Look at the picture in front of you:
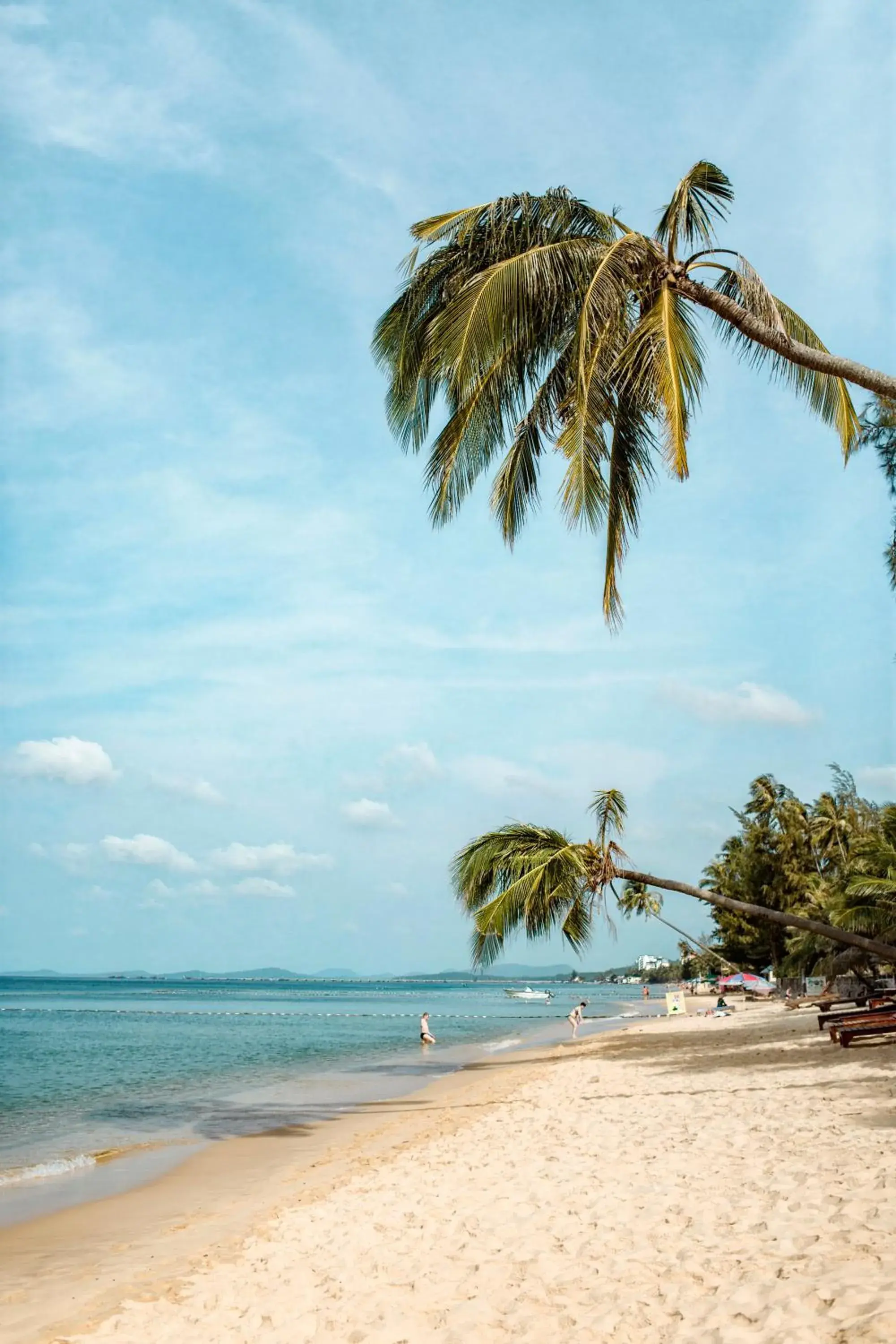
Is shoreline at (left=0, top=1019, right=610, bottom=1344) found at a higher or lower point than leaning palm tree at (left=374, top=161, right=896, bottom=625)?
lower

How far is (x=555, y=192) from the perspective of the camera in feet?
29.1

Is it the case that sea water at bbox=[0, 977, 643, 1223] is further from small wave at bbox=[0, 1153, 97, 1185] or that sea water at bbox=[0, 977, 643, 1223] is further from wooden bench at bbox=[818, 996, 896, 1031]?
wooden bench at bbox=[818, 996, 896, 1031]

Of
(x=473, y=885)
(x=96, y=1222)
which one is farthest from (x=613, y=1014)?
(x=96, y=1222)

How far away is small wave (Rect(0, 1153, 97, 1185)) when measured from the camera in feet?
38.4

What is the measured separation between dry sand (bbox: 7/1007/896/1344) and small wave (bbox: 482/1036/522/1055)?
17.8 meters

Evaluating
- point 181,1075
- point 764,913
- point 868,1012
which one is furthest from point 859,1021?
point 181,1075

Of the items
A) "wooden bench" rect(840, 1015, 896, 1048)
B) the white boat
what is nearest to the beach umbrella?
"wooden bench" rect(840, 1015, 896, 1048)

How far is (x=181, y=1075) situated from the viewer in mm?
23672

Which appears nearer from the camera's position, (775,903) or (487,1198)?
(487,1198)

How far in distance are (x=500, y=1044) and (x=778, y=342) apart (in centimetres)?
2698

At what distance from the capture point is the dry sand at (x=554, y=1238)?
4.44 meters

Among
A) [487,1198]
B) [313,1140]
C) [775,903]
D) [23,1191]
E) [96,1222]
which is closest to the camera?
[487,1198]

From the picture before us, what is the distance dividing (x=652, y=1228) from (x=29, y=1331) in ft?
11.8

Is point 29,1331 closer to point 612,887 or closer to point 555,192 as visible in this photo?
point 612,887
